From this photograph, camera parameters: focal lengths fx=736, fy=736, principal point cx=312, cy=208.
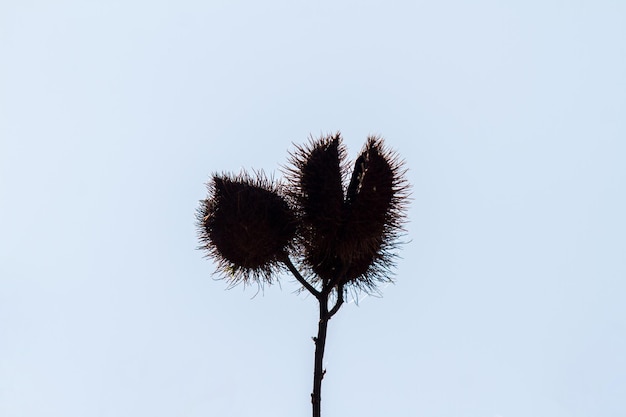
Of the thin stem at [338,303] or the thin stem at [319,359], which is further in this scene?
the thin stem at [338,303]

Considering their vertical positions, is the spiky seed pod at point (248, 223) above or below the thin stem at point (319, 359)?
above

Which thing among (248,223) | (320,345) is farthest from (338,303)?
(248,223)

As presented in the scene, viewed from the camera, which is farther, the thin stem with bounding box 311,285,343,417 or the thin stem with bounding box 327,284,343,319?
the thin stem with bounding box 327,284,343,319

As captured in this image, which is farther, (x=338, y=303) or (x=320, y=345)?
(x=338, y=303)

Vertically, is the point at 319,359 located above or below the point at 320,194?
below

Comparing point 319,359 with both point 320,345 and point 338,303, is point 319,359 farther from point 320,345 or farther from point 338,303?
point 338,303
